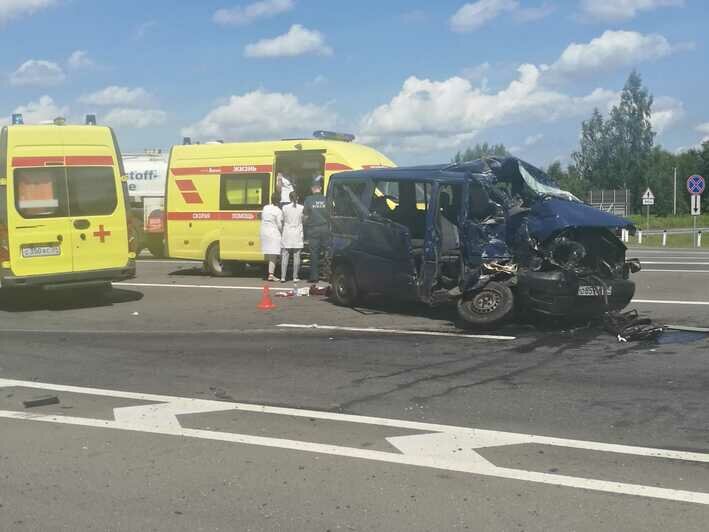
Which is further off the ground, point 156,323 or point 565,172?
point 565,172

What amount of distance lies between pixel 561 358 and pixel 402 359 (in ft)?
5.50

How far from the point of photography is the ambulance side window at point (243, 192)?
57.3ft

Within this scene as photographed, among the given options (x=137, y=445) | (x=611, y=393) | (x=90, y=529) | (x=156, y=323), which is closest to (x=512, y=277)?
(x=611, y=393)

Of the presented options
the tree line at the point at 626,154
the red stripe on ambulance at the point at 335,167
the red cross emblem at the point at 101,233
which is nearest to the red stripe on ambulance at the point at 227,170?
the red stripe on ambulance at the point at 335,167

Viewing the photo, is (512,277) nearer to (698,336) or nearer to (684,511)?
(698,336)

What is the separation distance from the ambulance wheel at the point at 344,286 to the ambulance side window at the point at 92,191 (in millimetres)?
3863

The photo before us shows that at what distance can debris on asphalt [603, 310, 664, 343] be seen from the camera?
974cm

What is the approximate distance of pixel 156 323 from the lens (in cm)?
1207

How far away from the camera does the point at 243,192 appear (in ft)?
58.0

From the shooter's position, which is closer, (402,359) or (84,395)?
(84,395)

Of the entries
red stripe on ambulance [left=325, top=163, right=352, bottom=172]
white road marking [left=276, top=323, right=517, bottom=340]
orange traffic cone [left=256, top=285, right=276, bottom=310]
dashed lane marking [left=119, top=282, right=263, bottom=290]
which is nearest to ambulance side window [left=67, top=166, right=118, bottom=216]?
orange traffic cone [left=256, top=285, right=276, bottom=310]

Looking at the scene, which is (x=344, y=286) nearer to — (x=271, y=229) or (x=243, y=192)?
(x=271, y=229)

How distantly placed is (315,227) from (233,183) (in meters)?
2.69

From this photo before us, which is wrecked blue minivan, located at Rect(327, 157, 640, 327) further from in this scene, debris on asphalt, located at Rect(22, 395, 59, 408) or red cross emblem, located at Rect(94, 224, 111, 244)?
debris on asphalt, located at Rect(22, 395, 59, 408)
